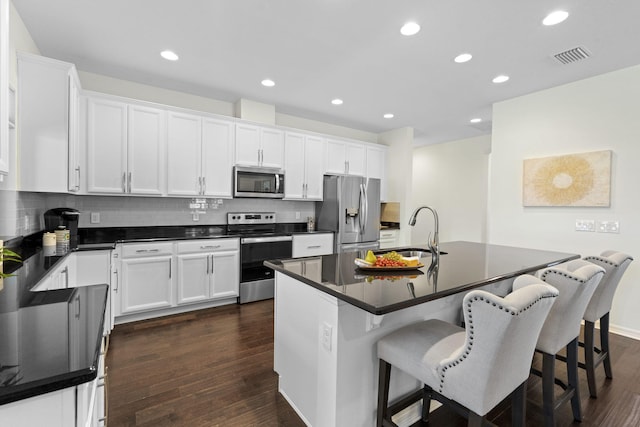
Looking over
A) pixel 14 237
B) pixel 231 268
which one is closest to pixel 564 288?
pixel 231 268

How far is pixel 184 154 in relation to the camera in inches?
144

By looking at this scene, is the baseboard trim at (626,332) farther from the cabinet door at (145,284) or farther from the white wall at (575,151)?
the cabinet door at (145,284)

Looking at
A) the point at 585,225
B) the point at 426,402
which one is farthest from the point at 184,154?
the point at 585,225

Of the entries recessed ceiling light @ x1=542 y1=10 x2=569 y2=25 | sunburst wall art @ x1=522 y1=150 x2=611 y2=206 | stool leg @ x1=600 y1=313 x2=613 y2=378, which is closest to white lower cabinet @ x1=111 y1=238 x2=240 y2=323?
stool leg @ x1=600 y1=313 x2=613 y2=378

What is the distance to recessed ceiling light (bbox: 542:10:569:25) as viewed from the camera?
7.26 feet

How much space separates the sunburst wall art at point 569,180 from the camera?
3188 mm

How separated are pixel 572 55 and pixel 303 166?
3.30m

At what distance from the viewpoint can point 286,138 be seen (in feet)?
14.6

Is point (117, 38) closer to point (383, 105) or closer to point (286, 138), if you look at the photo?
point (286, 138)

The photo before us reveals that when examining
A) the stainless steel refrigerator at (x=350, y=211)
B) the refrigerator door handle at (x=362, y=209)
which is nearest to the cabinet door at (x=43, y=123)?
the stainless steel refrigerator at (x=350, y=211)

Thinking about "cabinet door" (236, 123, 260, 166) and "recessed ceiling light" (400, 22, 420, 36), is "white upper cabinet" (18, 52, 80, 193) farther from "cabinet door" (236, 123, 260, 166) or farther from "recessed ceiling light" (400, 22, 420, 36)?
"recessed ceiling light" (400, 22, 420, 36)

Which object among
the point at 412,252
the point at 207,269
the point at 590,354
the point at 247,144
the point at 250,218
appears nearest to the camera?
the point at 590,354

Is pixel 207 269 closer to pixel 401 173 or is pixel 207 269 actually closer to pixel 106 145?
pixel 106 145

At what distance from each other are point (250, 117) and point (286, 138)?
23.4 inches
